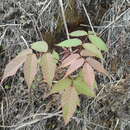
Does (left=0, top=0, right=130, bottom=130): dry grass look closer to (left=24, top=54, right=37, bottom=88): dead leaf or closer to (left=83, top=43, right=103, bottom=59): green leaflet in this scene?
(left=83, top=43, right=103, bottom=59): green leaflet

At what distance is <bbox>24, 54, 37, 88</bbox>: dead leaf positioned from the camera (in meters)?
1.03

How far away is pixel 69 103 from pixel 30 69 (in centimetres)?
20

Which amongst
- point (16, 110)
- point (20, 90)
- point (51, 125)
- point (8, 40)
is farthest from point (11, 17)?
point (51, 125)

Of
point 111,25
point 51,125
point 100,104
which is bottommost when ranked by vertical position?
point 51,125

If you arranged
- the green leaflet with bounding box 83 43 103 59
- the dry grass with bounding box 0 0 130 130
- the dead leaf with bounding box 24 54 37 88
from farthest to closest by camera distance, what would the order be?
1. the dry grass with bounding box 0 0 130 130
2. the green leaflet with bounding box 83 43 103 59
3. the dead leaf with bounding box 24 54 37 88

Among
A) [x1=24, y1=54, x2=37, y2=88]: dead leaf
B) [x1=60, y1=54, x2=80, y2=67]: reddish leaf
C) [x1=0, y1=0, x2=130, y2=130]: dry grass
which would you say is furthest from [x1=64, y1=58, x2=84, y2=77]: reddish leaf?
[x1=0, y1=0, x2=130, y2=130]: dry grass

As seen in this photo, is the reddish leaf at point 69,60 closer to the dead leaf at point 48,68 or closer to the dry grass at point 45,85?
the dead leaf at point 48,68

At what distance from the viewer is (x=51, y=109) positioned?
1589 mm

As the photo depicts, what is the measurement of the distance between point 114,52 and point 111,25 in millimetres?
168

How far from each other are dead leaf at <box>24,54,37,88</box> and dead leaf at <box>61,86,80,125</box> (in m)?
0.14

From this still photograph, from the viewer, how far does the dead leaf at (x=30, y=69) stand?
1028mm

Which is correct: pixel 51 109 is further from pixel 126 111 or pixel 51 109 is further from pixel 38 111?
pixel 126 111

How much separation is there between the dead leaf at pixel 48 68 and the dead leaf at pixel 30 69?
3 centimetres

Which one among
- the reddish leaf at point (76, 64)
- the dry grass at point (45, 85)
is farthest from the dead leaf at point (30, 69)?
the dry grass at point (45, 85)
